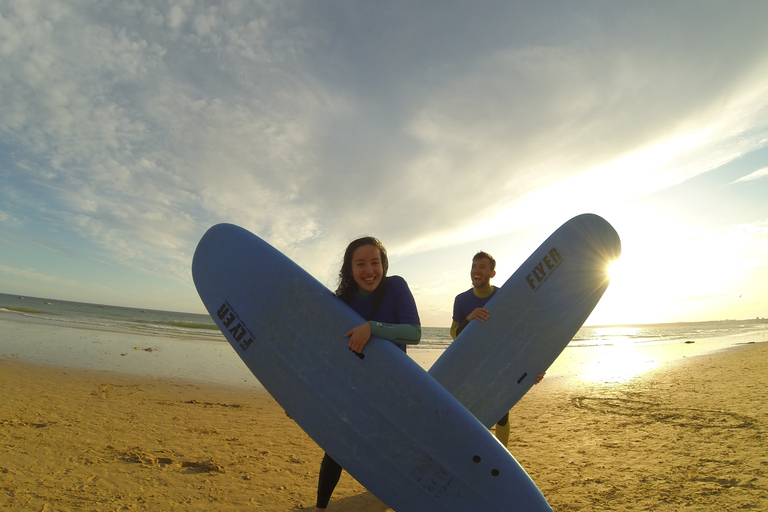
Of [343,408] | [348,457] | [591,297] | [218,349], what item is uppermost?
[591,297]

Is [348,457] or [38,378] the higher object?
[348,457]

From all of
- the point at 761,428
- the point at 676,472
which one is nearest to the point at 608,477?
the point at 676,472

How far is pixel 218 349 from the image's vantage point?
1205 cm

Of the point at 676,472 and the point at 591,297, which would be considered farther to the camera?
the point at 591,297

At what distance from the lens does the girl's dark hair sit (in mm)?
1941

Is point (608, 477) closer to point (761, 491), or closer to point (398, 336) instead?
point (761, 491)

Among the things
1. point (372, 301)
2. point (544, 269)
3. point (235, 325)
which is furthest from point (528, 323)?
point (235, 325)

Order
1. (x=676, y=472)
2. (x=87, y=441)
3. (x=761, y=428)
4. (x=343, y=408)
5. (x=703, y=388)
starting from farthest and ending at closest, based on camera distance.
A: (x=703, y=388), (x=761, y=428), (x=87, y=441), (x=676, y=472), (x=343, y=408)

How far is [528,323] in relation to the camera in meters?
3.09

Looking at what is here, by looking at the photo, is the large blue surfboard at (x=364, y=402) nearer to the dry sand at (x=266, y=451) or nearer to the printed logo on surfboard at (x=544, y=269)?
the dry sand at (x=266, y=451)

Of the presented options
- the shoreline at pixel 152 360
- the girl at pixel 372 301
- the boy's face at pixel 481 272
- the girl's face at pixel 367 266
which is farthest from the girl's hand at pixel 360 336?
the shoreline at pixel 152 360

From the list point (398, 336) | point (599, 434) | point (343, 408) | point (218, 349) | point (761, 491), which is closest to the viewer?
point (398, 336)

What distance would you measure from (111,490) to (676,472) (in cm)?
395

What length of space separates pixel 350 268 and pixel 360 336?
1.41ft
